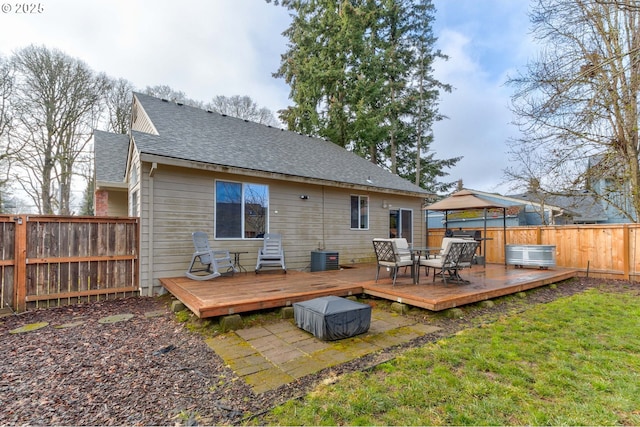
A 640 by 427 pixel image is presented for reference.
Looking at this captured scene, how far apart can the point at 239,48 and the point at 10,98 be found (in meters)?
10.4

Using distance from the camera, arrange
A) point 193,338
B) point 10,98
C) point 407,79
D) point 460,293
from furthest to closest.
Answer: point 407,79
point 10,98
point 460,293
point 193,338

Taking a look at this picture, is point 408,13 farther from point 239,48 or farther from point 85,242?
point 85,242

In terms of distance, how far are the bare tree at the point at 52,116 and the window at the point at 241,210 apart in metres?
12.3

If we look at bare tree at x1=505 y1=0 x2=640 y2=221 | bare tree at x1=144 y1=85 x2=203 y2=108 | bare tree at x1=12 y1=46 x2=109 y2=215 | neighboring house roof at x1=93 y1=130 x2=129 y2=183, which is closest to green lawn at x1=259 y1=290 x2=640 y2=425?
bare tree at x1=505 y1=0 x2=640 y2=221

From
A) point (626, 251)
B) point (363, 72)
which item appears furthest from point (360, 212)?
point (363, 72)

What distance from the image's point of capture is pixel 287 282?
215 inches

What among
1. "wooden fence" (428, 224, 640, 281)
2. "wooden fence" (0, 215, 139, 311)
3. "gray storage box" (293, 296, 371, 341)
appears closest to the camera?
"gray storage box" (293, 296, 371, 341)

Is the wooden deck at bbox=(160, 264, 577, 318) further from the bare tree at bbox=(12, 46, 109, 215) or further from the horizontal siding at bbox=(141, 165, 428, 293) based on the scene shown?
the bare tree at bbox=(12, 46, 109, 215)

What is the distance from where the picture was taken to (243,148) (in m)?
7.63

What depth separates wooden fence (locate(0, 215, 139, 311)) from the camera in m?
4.62

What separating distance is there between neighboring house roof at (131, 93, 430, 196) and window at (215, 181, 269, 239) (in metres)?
0.58

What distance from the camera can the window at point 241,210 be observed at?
6.45m

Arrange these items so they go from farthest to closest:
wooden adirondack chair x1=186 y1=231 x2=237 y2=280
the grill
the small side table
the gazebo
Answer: the grill, the gazebo, the small side table, wooden adirondack chair x1=186 y1=231 x2=237 y2=280

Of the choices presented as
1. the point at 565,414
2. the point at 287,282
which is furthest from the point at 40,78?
the point at 565,414
